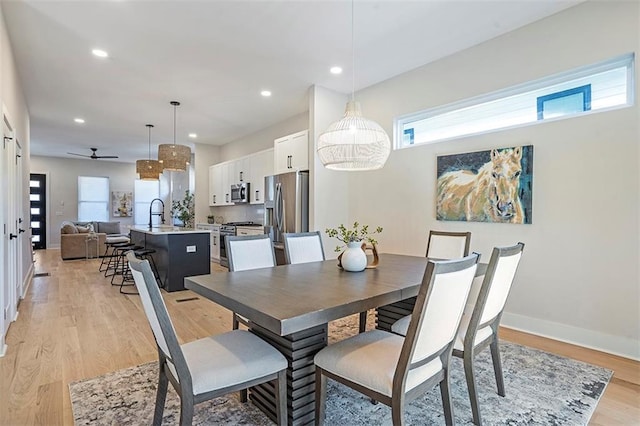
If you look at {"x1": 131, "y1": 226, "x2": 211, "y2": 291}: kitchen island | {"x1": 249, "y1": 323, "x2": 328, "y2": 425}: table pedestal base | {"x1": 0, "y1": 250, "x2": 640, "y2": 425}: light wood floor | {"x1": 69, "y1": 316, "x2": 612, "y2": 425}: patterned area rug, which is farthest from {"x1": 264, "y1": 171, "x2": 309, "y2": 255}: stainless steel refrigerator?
{"x1": 249, "y1": 323, "x2": 328, "y2": 425}: table pedestal base

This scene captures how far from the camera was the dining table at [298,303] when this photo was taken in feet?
4.84

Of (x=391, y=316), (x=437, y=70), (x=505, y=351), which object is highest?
(x=437, y=70)

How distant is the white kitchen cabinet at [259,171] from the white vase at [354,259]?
4.20 metres

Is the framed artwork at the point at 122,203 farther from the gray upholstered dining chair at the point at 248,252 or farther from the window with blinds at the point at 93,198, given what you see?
the gray upholstered dining chair at the point at 248,252

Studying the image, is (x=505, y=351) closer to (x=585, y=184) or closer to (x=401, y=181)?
(x=585, y=184)

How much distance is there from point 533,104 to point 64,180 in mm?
12898

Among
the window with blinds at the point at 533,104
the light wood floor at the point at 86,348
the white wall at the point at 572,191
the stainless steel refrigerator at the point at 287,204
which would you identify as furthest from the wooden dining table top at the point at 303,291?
the stainless steel refrigerator at the point at 287,204

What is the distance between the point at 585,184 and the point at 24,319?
224 inches

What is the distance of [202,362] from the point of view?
5.09 ft

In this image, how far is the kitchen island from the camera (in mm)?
5054

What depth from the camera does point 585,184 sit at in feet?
9.66

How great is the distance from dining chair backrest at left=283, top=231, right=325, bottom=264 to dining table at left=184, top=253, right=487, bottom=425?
59cm

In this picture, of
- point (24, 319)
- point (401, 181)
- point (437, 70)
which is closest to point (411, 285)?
point (401, 181)

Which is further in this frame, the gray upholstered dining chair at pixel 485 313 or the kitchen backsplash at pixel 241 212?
the kitchen backsplash at pixel 241 212
